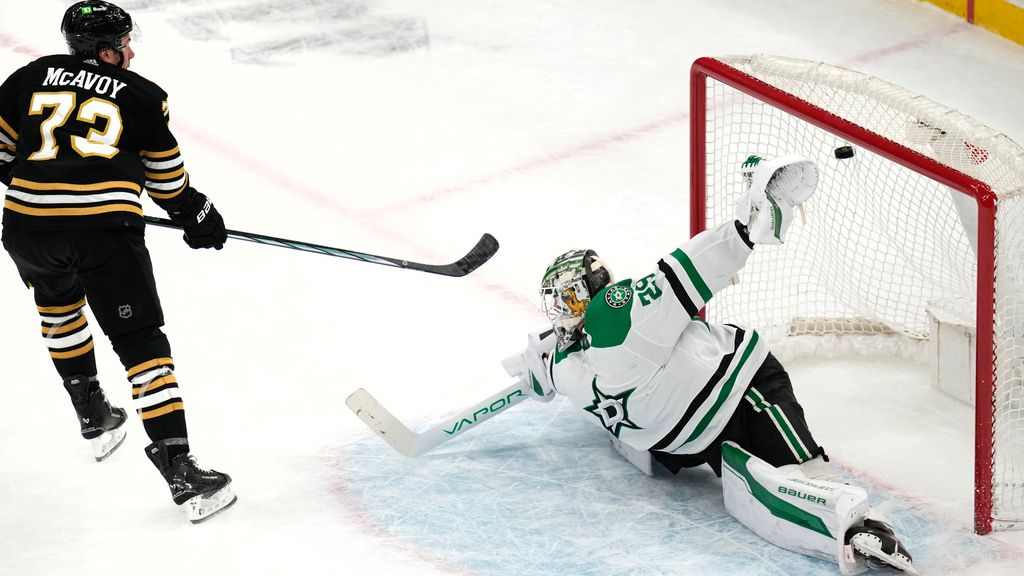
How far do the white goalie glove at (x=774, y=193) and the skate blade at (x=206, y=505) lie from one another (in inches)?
50.5

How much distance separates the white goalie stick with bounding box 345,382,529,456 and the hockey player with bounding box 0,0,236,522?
368 millimetres

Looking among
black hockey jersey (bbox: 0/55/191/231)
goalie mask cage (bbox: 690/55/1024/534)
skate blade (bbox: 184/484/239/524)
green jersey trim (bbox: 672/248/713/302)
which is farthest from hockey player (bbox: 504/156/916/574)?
black hockey jersey (bbox: 0/55/191/231)

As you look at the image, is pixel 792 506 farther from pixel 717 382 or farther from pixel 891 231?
pixel 891 231

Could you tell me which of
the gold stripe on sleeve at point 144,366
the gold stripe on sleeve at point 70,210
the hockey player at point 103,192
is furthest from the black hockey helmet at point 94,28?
the gold stripe on sleeve at point 144,366

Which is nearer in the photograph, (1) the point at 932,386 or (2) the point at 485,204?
(1) the point at 932,386

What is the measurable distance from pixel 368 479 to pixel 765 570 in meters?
0.94

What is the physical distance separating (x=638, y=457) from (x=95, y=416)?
1.27m

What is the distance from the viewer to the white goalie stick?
3398mm

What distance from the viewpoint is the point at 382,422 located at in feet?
11.2

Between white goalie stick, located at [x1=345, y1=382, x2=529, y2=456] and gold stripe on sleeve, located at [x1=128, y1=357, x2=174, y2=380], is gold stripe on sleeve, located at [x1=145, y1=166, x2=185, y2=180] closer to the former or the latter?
gold stripe on sleeve, located at [x1=128, y1=357, x2=174, y2=380]

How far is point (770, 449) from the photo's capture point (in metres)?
3.04

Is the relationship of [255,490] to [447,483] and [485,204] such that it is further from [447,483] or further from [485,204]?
[485,204]

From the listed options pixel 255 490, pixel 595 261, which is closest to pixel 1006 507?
pixel 595 261

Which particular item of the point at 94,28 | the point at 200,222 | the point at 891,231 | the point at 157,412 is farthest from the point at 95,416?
the point at 891,231
